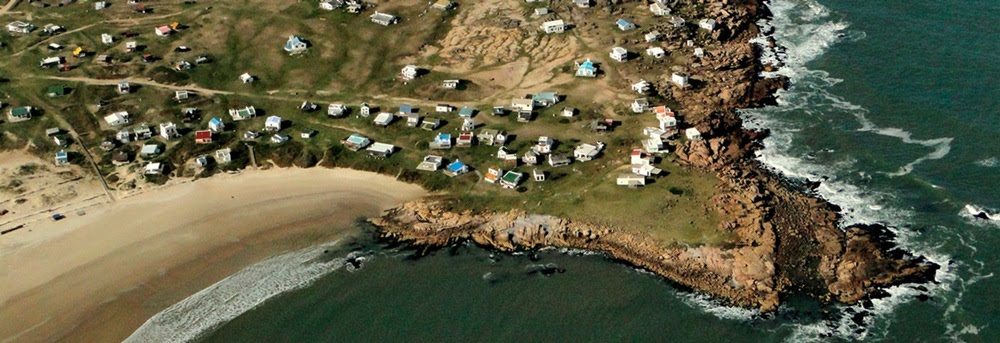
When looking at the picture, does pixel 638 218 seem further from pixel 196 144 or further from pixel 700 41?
pixel 196 144

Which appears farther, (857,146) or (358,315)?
(857,146)

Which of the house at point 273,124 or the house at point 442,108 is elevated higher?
the house at point 442,108

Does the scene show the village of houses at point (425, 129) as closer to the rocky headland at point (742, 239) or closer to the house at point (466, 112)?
the house at point (466, 112)

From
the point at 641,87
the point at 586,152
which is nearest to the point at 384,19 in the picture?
the point at 641,87

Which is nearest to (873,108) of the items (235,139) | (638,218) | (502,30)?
(638,218)

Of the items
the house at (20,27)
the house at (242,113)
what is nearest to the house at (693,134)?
the house at (242,113)

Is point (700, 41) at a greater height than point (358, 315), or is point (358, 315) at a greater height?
point (700, 41)
